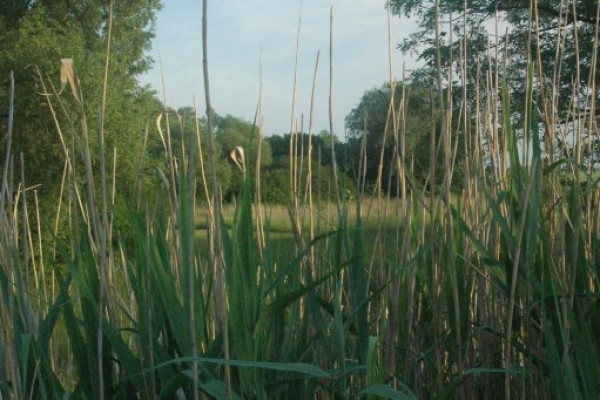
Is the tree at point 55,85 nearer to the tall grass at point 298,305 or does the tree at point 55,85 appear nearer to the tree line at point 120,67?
the tree line at point 120,67

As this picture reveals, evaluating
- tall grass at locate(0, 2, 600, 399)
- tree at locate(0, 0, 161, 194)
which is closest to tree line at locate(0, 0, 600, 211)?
tree at locate(0, 0, 161, 194)

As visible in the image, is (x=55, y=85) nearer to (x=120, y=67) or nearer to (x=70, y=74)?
(x=120, y=67)

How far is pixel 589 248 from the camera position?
144cm

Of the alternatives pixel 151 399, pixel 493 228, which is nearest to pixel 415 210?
pixel 493 228

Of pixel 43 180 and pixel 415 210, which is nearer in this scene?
pixel 415 210

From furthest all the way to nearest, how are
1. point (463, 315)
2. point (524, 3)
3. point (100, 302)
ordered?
point (524, 3) < point (463, 315) < point (100, 302)

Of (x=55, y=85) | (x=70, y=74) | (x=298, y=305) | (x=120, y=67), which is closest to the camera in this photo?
(x=70, y=74)

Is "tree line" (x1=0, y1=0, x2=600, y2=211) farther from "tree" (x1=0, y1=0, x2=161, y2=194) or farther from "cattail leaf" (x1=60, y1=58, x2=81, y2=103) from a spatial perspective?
"cattail leaf" (x1=60, y1=58, x2=81, y2=103)

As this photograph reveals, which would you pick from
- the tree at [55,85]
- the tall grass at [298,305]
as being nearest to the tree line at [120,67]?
the tree at [55,85]

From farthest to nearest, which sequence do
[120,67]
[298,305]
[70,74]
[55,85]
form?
[120,67], [55,85], [298,305], [70,74]

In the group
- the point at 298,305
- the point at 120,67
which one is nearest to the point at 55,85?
the point at 120,67

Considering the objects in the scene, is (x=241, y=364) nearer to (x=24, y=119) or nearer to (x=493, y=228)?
(x=493, y=228)

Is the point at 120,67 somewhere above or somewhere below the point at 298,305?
above

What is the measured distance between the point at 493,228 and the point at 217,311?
0.61m
